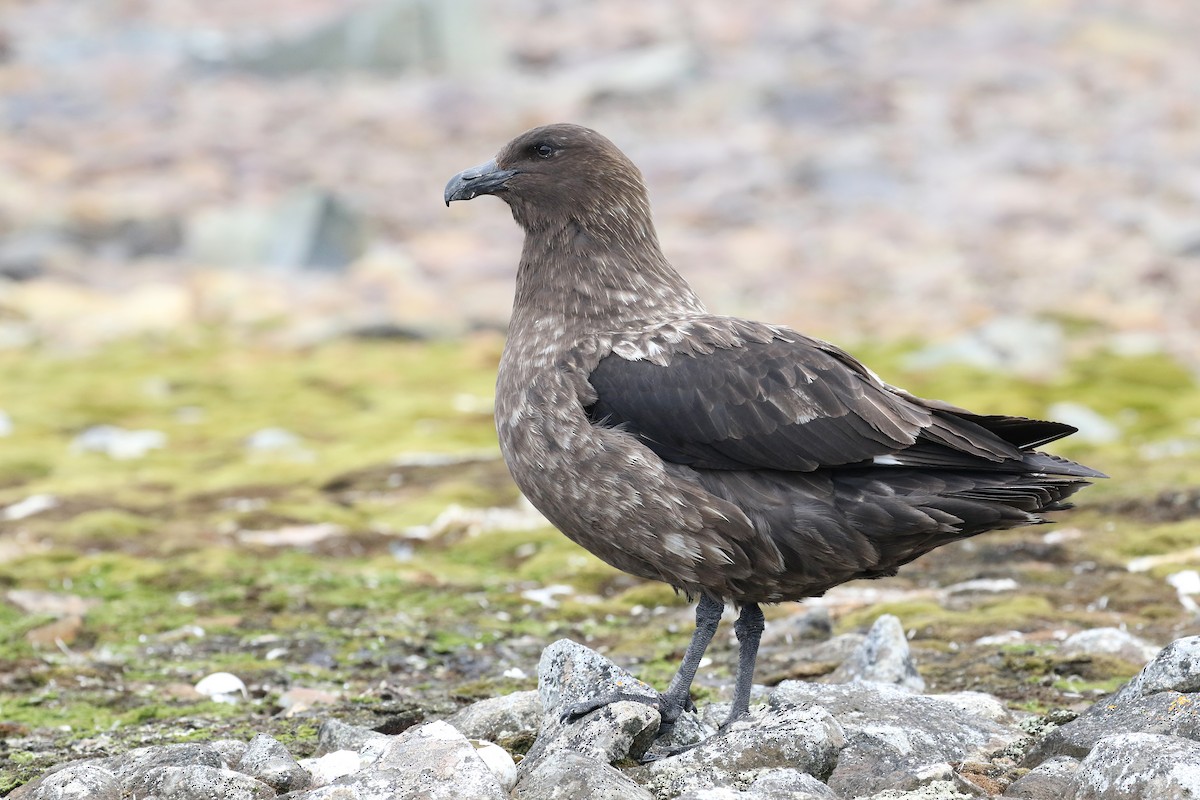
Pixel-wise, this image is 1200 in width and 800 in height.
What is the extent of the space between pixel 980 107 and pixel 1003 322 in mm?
21096

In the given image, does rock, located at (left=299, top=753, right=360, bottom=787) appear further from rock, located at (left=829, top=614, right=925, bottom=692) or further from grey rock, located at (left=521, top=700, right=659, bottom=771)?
rock, located at (left=829, top=614, right=925, bottom=692)

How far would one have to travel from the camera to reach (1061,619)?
8.67 metres

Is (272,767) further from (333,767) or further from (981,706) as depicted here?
(981,706)

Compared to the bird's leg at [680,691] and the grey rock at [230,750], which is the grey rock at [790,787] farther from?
the grey rock at [230,750]

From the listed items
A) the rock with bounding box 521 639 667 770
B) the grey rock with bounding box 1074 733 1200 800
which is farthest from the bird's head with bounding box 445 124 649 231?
the grey rock with bounding box 1074 733 1200 800

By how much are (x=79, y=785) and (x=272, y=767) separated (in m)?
0.72

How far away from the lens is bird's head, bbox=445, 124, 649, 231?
7.34 meters

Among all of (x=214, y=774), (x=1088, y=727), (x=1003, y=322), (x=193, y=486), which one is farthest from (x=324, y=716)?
(x=1003, y=322)

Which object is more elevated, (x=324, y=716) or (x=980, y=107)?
(x=980, y=107)

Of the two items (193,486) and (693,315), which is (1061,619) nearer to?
(693,315)

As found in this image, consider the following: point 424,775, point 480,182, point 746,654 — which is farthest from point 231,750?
point 480,182

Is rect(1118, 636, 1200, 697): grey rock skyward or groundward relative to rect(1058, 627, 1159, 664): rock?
skyward

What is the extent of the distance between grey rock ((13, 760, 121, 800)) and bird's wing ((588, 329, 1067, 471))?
2482mm

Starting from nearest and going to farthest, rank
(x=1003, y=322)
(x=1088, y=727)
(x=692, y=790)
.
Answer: (x=692, y=790), (x=1088, y=727), (x=1003, y=322)
